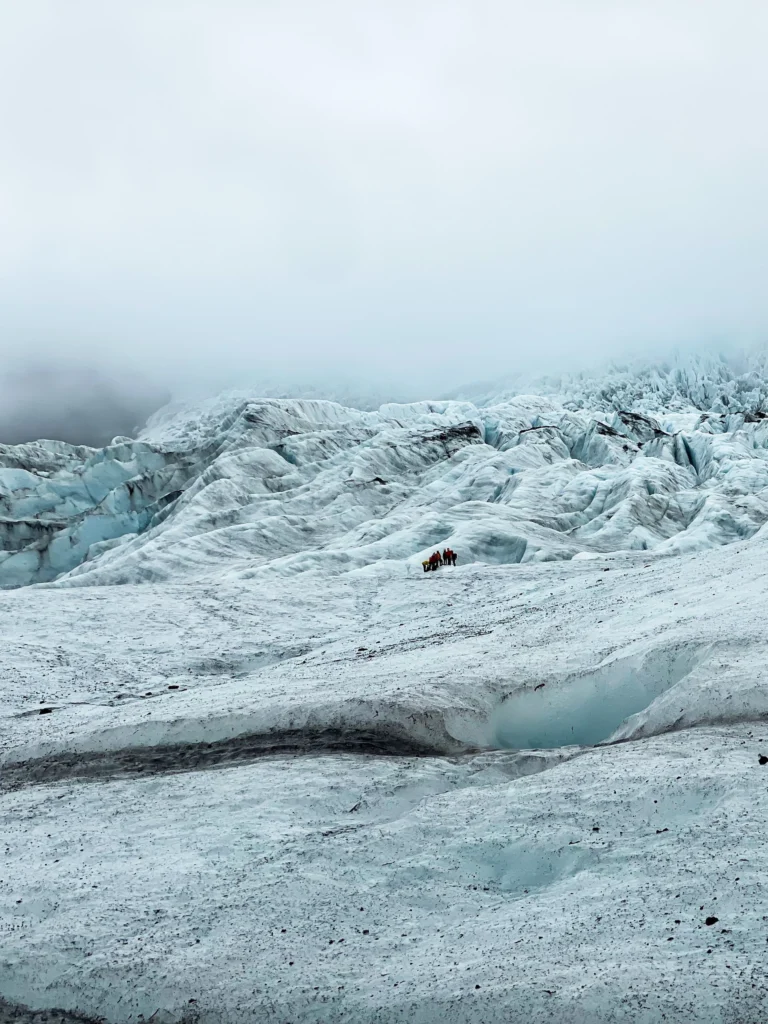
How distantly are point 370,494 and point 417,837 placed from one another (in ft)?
155

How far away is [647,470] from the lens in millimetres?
52219

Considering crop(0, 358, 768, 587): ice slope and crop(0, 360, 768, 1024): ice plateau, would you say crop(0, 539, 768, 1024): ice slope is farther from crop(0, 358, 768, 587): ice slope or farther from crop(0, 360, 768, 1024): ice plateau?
crop(0, 358, 768, 587): ice slope

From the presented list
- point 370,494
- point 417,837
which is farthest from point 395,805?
point 370,494

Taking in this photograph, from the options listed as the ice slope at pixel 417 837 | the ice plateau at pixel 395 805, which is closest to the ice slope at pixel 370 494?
the ice plateau at pixel 395 805

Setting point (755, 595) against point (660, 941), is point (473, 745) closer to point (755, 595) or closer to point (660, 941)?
point (660, 941)

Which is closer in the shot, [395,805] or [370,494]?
[395,805]

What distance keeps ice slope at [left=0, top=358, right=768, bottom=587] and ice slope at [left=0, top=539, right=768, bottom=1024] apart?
66.0ft

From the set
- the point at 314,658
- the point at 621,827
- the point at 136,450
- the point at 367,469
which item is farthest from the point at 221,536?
the point at 621,827

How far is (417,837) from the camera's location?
23.2 ft

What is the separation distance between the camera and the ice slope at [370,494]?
129 feet

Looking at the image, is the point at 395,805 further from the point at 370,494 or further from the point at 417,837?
the point at 370,494

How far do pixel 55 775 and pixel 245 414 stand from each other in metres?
63.1

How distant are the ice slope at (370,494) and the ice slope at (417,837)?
20.1 metres

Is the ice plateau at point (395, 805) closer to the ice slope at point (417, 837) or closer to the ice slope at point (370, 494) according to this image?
the ice slope at point (417, 837)
